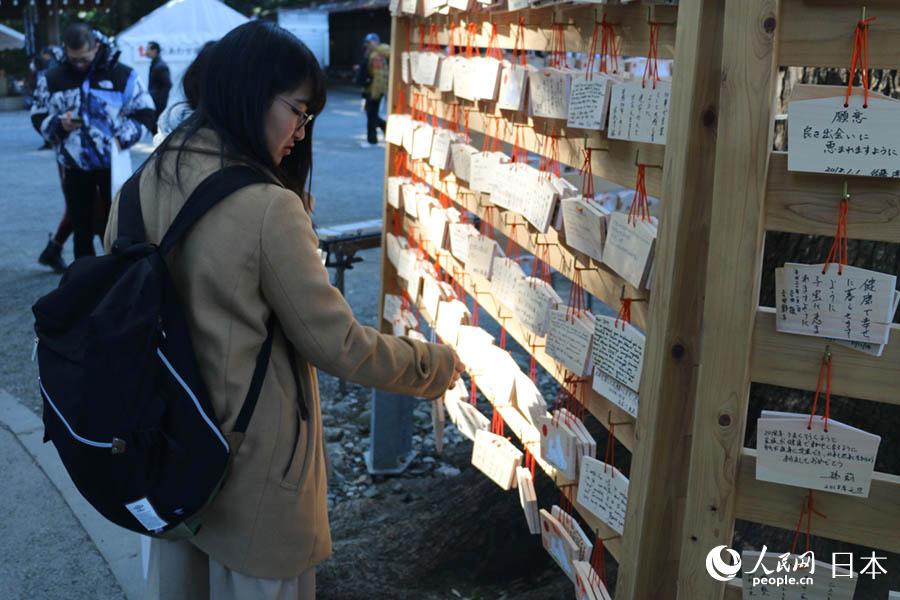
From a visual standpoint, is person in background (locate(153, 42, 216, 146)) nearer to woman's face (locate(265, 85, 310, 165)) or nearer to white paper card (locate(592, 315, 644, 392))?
woman's face (locate(265, 85, 310, 165))

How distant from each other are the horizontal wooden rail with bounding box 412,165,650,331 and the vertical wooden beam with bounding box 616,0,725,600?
0.13m

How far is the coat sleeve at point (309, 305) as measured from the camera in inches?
79.4

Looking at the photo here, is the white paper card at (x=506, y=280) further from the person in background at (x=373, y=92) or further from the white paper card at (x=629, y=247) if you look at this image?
the person in background at (x=373, y=92)

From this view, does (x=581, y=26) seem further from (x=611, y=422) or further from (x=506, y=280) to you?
(x=611, y=422)

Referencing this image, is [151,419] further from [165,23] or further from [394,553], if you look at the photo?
[165,23]

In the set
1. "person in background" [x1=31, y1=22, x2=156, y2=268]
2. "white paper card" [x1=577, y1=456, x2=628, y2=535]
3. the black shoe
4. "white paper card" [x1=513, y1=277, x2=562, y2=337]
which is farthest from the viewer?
Result: the black shoe

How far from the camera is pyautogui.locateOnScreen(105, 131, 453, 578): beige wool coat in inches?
79.4

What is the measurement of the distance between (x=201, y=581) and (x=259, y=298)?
0.81 meters

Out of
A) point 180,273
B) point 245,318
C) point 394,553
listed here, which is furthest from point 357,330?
point 394,553

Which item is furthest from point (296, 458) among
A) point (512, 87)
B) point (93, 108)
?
point (93, 108)

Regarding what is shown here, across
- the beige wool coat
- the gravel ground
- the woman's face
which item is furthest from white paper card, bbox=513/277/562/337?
the gravel ground

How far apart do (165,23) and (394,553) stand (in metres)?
17.5

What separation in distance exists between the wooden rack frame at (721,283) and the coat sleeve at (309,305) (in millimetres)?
609

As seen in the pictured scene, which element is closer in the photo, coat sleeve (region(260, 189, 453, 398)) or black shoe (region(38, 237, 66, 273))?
coat sleeve (region(260, 189, 453, 398))
